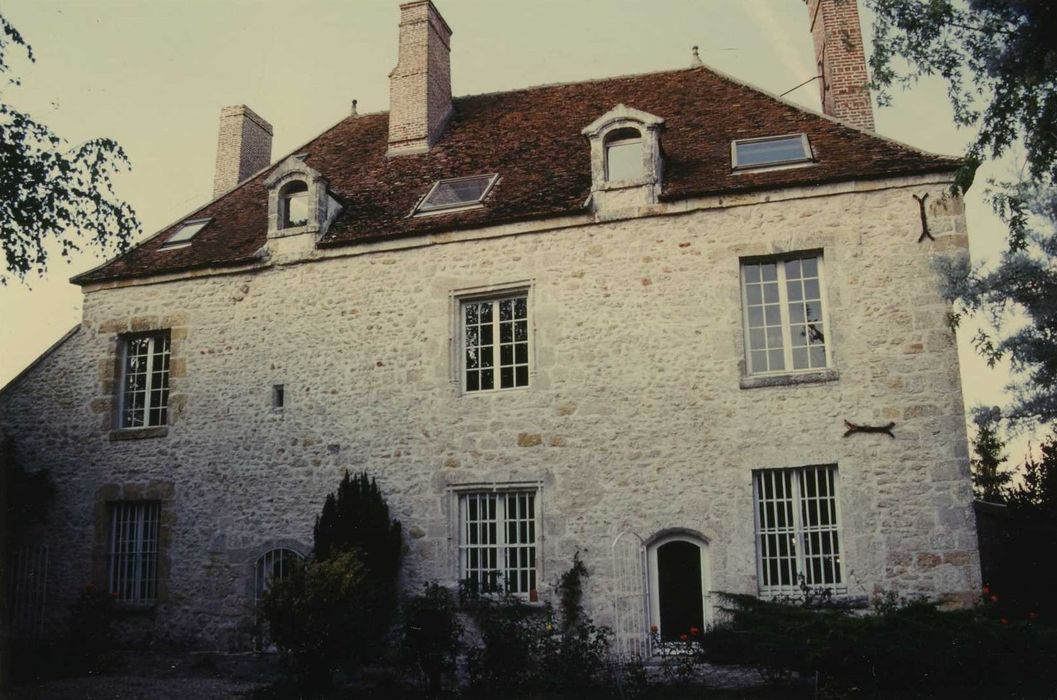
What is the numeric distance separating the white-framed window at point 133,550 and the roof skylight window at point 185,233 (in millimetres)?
4371

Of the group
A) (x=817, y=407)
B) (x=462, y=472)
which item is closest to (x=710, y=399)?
(x=817, y=407)

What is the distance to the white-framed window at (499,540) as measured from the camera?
41.2 ft

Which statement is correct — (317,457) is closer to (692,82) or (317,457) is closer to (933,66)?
(692,82)

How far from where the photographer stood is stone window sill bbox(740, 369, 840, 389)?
1180 centimetres

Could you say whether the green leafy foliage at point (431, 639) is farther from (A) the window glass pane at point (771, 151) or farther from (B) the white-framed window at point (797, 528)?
(A) the window glass pane at point (771, 151)

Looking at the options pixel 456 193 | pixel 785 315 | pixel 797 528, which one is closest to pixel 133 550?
pixel 456 193

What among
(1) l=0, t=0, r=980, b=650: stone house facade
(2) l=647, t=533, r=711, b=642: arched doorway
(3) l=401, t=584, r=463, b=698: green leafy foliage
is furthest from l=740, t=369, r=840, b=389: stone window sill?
(3) l=401, t=584, r=463, b=698: green leafy foliage

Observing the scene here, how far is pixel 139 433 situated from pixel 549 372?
6.69 metres

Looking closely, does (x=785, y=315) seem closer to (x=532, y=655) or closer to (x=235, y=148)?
(x=532, y=655)

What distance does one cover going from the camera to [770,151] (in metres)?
13.4

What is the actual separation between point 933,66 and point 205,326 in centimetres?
1118

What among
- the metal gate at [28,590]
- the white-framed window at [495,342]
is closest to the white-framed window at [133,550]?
the metal gate at [28,590]

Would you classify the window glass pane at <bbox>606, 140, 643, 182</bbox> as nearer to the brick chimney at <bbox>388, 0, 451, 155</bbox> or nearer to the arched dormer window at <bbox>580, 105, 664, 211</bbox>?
the arched dormer window at <bbox>580, 105, 664, 211</bbox>

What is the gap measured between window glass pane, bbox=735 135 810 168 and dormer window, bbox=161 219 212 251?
29.8 feet
